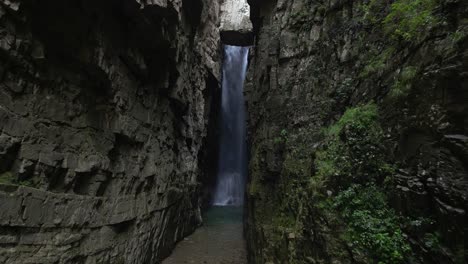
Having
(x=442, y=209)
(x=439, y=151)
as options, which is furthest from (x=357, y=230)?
(x=439, y=151)

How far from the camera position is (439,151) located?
166 inches

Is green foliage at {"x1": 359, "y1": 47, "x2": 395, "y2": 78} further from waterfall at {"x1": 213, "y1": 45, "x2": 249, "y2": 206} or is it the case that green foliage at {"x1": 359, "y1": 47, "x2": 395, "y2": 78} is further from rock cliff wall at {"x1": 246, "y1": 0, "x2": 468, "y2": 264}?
waterfall at {"x1": 213, "y1": 45, "x2": 249, "y2": 206}

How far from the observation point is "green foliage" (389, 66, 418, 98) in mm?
5058

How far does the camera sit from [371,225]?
5.14 meters

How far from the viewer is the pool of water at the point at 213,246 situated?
40.0 ft

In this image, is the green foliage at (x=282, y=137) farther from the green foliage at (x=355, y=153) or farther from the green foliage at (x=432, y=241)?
the green foliage at (x=432, y=241)

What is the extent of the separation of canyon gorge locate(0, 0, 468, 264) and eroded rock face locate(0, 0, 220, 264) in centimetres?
4

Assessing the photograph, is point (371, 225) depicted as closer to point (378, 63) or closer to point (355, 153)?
point (355, 153)

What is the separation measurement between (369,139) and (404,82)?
1.43 meters

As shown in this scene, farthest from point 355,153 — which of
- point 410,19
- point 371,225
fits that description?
point 410,19

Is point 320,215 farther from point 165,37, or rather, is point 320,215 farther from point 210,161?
point 210,161

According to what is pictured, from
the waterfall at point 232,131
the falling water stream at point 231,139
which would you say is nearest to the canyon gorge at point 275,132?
the falling water stream at point 231,139

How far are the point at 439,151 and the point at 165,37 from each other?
338 inches

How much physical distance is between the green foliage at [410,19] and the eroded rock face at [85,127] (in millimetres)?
6516
